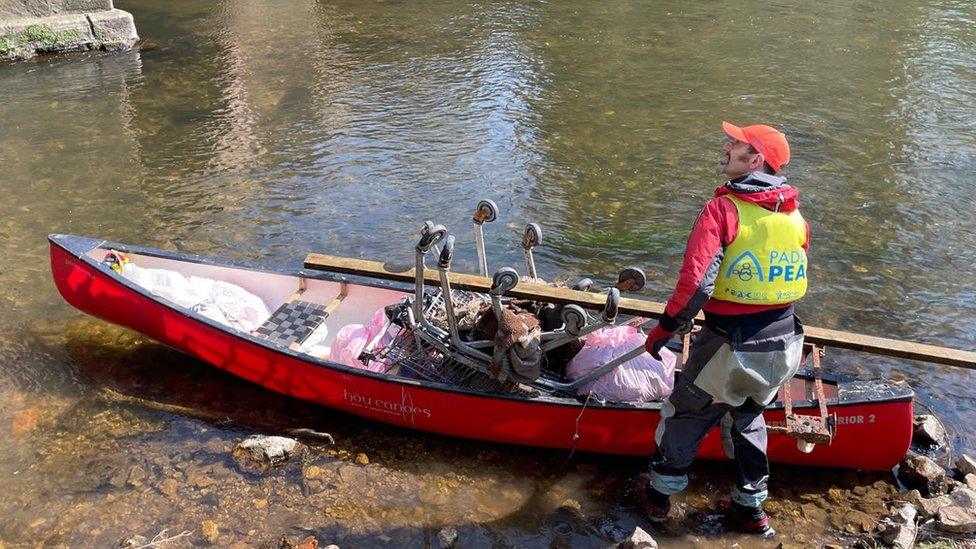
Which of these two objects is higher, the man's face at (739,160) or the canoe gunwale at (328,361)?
the man's face at (739,160)

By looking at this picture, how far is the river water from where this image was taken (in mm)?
5613

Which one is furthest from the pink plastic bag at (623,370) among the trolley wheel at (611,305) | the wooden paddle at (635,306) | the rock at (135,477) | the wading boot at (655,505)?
the rock at (135,477)

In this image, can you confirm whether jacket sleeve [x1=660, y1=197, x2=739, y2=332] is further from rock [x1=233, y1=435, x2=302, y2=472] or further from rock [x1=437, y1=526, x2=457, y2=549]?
rock [x1=233, y1=435, x2=302, y2=472]

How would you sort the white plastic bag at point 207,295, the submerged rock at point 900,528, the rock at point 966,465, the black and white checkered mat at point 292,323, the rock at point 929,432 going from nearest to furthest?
1. the submerged rock at point 900,528
2. the rock at point 966,465
3. the rock at point 929,432
4. the black and white checkered mat at point 292,323
5. the white plastic bag at point 207,295

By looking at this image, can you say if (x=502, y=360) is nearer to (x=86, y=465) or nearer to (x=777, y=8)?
(x=86, y=465)

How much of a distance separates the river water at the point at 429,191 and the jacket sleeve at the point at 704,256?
6.06 ft

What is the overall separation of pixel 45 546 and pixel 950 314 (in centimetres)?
778

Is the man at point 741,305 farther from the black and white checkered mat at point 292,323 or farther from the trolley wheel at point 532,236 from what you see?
the black and white checkered mat at point 292,323

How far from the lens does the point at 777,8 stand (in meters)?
18.6

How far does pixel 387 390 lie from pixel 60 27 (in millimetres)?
13318

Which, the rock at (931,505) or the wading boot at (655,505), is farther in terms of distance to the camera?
the wading boot at (655,505)

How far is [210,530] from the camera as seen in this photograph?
532cm

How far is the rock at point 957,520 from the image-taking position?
15.9 feet

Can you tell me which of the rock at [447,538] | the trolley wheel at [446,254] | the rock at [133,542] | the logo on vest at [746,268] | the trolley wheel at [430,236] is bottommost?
the rock at [447,538]
